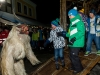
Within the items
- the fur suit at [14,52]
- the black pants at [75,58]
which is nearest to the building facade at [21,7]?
the fur suit at [14,52]

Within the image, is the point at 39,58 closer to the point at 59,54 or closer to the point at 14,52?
the point at 59,54

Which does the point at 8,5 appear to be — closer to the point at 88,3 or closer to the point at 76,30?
the point at 88,3

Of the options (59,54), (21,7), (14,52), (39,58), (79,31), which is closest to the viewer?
(14,52)

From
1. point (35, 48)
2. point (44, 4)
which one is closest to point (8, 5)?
point (35, 48)

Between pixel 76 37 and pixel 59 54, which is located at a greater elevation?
pixel 76 37

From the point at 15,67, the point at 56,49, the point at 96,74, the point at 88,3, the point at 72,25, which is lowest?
the point at 96,74

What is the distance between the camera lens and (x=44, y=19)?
38906 mm

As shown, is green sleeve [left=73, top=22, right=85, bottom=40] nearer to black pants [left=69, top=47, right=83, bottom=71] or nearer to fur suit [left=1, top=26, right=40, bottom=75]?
black pants [left=69, top=47, right=83, bottom=71]

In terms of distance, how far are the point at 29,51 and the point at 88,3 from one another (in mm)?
5085

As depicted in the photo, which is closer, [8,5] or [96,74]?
[96,74]

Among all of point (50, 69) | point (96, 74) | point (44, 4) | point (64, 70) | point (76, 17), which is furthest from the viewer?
point (44, 4)

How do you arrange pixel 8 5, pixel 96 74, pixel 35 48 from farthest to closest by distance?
pixel 8 5 < pixel 35 48 < pixel 96 74

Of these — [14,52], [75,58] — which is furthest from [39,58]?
[14,52]

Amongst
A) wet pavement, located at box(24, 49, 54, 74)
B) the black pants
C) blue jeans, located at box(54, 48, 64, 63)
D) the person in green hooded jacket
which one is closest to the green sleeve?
the person in green hooded jacket
